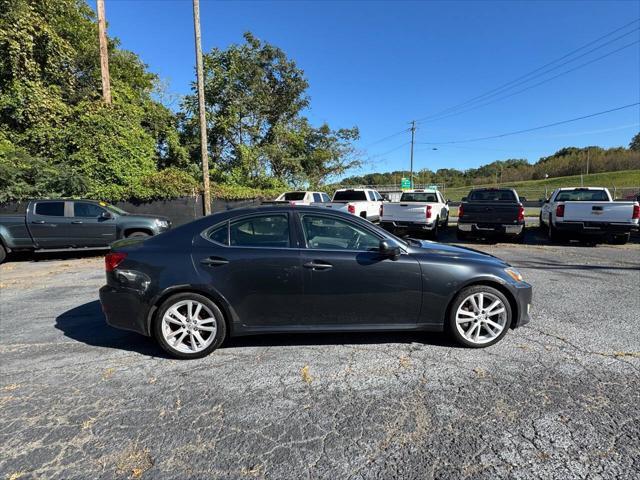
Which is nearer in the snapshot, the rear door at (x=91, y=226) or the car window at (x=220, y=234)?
the car window at (x=220, y=234)

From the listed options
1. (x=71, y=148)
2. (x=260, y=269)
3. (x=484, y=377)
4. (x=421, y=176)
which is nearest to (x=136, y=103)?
(x=71, y=148)

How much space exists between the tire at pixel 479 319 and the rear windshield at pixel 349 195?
1210 cm

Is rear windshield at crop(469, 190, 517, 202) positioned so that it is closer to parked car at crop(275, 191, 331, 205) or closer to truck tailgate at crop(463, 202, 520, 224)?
truck tailgate at crop(463, 202, 520, 224)

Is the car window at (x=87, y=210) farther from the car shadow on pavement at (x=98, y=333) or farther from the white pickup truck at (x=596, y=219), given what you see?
the white pickup truck at (x=596, y=219)

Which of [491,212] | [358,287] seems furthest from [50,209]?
[491,212]

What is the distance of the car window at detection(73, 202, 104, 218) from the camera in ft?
33.9

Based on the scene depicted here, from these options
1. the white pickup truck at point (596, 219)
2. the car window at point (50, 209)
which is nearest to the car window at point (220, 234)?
the car window at point (50, 209)

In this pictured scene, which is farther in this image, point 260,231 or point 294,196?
point 294,196

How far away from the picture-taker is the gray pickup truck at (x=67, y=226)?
32.0 feet

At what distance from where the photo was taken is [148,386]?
3229 millimetres

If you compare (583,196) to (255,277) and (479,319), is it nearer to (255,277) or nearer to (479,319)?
A: (479,319)

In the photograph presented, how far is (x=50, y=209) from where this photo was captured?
10.1m

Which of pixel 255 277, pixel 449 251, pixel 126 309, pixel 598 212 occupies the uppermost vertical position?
pixel 598 212

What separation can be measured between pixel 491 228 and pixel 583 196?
4.17 m
